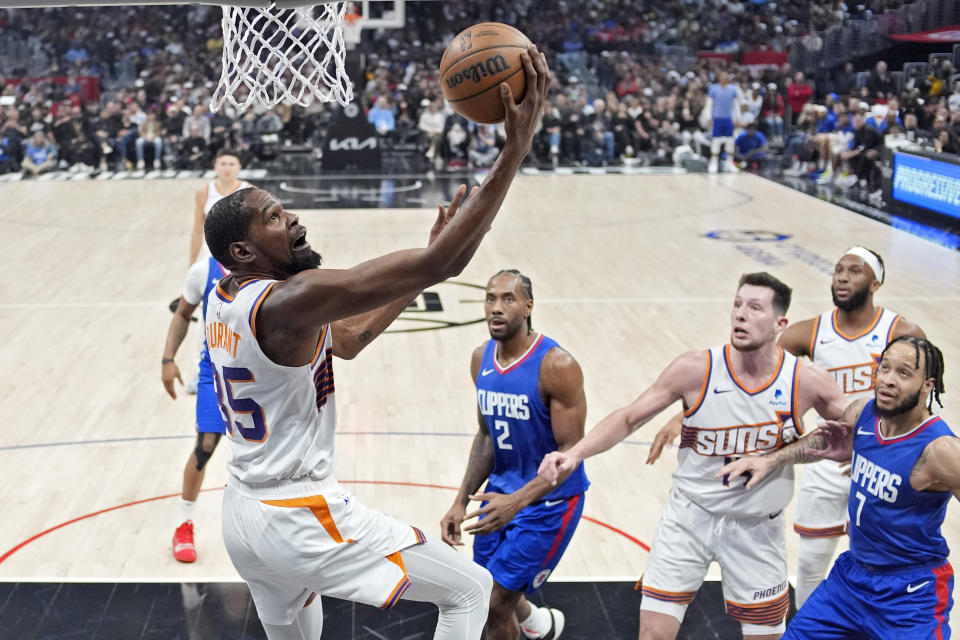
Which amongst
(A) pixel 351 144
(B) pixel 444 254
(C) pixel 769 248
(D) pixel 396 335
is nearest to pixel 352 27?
(A) pixel 351 144

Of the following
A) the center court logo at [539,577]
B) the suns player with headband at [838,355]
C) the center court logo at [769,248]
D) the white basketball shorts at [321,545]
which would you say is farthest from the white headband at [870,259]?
the center court logo at [769,248]

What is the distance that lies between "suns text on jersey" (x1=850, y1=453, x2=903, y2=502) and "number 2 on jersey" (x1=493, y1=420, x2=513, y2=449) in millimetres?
1352

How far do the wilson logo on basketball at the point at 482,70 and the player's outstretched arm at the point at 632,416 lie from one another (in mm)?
1350

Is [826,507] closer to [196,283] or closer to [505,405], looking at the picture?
[505,405]

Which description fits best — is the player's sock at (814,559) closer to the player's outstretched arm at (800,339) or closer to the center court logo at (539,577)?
the player's outstretched arm at (800,339)

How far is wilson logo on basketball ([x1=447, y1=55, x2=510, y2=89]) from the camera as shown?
10.6 ft

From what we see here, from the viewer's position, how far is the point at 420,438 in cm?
742

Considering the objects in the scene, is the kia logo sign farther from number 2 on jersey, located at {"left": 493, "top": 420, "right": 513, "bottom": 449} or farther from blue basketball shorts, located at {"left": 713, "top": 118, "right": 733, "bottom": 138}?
number 2 on jersey, located at {"left": 493, "top": 420, "right": 513, "bottom": 449}

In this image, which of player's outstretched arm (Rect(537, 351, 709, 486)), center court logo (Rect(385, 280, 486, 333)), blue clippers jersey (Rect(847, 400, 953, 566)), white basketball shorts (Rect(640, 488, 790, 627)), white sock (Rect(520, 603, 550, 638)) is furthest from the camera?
center court logo (Rect(385, 280, 486, 333))

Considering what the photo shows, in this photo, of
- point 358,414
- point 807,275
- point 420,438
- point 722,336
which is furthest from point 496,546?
point 807,275

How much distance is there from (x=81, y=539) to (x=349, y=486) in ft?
5.04

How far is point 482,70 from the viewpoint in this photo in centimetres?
330

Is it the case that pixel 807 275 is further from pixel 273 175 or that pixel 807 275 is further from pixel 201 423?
pixel 273 175

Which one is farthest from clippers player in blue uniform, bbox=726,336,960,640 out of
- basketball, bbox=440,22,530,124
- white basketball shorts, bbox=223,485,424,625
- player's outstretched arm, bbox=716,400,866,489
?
basketball, bbox=440,22,530,124
